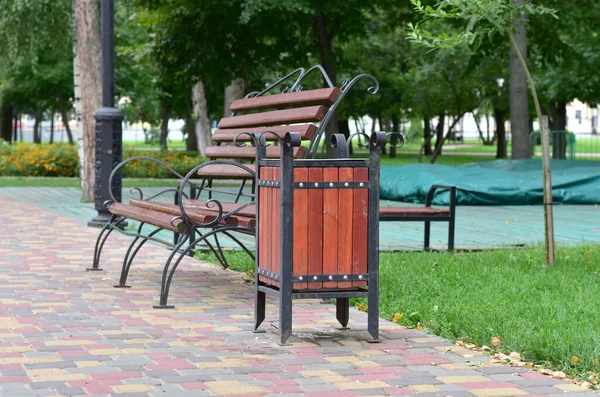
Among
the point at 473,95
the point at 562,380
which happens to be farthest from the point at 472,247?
the point at 473,95

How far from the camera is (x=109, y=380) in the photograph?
4.81 m

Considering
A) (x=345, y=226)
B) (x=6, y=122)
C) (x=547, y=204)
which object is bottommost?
(x=547, y=204)

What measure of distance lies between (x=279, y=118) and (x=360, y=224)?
1.98 meters

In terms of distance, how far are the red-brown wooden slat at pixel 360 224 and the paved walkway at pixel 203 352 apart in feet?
1.40

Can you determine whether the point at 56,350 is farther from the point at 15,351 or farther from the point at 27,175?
the point at 27,175

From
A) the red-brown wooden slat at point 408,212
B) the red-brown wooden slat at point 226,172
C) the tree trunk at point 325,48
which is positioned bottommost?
the red-brown wooden slat at point 408,212

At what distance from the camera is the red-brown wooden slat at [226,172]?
7.66 metres

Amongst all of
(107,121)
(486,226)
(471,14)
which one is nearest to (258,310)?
(471,14)

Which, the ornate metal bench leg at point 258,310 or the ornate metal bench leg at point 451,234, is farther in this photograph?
the ornate metal bench leg at point 451,234

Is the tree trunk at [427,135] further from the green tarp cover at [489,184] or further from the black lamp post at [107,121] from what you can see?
the black lamp post at [107,121]

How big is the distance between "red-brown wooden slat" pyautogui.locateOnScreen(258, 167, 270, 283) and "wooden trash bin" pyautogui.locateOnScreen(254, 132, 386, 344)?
12 centimetres

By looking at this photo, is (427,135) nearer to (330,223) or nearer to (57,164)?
(57,164)

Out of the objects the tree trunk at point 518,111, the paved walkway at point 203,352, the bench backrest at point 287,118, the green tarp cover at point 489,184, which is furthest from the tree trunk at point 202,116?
the paved walkway at point 203,352

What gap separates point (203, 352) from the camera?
18.0ft
